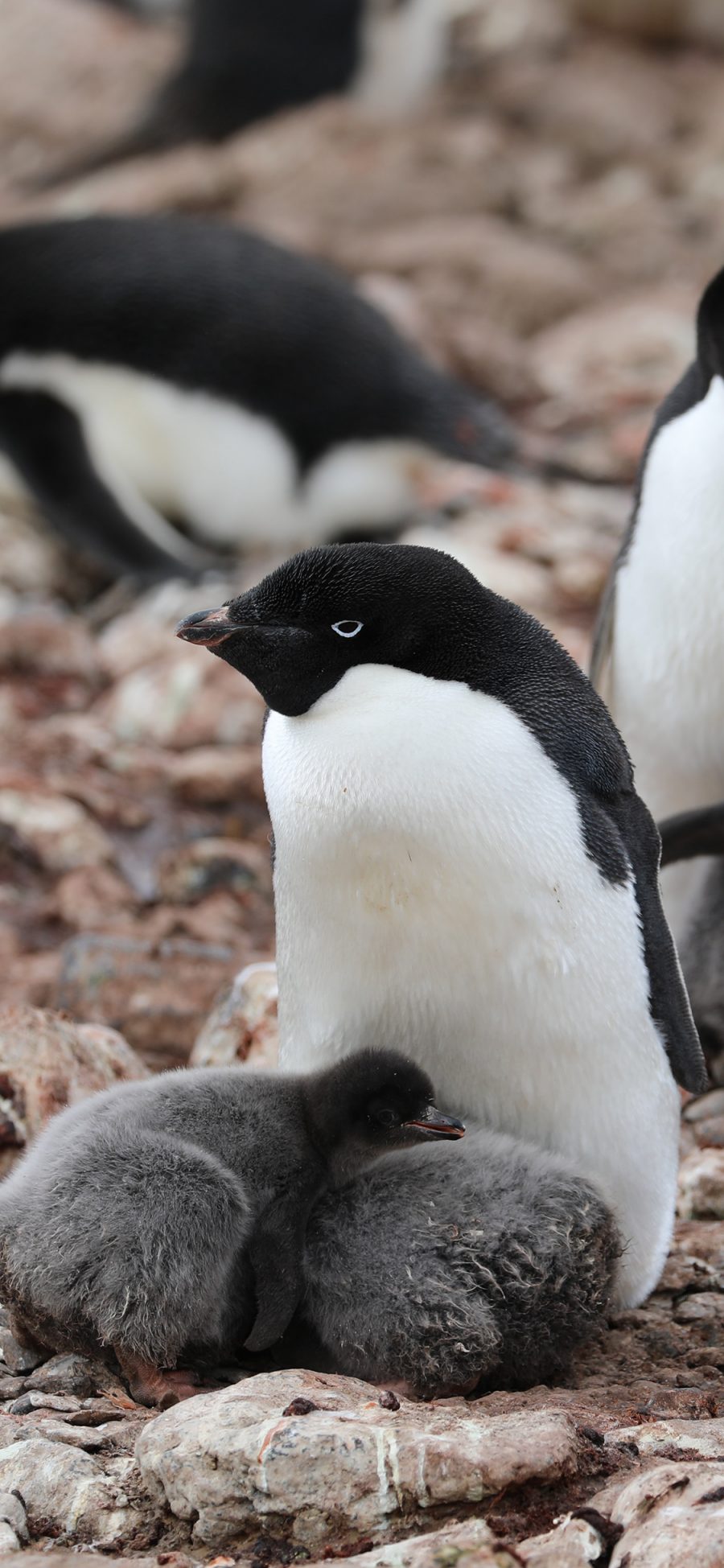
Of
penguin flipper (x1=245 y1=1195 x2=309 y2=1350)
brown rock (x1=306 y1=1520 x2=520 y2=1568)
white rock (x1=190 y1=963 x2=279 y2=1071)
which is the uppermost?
brown rock (x1=306 y1=1520 x2=520 y2=1568)

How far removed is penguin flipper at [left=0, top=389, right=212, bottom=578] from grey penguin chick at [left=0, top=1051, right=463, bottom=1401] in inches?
156

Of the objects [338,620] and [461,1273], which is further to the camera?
[338,620]

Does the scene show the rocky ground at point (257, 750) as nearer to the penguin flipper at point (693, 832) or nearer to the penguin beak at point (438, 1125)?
the penguin beak at point (438, 1125)

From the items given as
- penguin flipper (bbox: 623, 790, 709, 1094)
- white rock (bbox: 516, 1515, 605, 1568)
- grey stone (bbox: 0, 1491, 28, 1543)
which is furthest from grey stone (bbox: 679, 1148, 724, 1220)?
grey stone (bbox: 0, 1491, 28, 1543)

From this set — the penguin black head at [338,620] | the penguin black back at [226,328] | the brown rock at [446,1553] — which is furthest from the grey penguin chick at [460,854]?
the penguin black back at [226,328]

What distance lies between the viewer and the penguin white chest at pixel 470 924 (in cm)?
249

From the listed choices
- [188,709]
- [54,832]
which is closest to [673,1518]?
[54,832]

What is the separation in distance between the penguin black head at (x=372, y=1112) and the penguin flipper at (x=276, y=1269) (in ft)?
0.39

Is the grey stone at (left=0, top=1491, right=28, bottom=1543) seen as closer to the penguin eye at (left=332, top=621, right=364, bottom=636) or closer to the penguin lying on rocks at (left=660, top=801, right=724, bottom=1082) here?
the penguin eye at (left=332, top=621, right=364, bottom=636)

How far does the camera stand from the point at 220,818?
16.6ft

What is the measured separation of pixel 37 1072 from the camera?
301 cm

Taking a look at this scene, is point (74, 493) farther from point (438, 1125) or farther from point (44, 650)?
point (438, 1125)

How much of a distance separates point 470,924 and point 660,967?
0.38 metres

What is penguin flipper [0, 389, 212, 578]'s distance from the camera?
6.37 m
